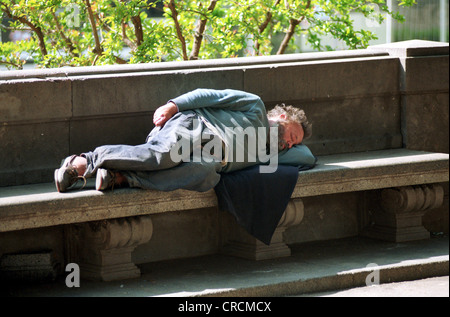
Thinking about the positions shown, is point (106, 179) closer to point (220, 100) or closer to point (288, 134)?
point (220, 100)

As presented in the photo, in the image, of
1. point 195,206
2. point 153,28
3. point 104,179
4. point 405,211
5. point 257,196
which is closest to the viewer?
point 104,179

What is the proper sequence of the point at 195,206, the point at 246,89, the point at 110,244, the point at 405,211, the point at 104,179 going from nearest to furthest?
the point at 104,179 → the point at 110,244 → the point at 195,206 → the point at 246,89 → the point at 405,211

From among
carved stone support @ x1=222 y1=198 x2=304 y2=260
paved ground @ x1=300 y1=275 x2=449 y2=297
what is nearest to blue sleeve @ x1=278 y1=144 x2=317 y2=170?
carved stone support @ x1=222 y1=198 x2=304 y2=260

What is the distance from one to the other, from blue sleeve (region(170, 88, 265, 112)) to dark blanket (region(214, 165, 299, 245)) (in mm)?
431

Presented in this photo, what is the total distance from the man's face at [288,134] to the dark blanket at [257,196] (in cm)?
18

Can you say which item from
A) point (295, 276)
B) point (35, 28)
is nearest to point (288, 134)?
point (295, 276)

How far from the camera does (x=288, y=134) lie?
19.5 ft

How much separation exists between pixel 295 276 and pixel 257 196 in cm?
57

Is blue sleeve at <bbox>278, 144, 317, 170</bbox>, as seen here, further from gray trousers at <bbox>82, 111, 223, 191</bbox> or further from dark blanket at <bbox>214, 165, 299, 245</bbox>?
gray trousers at <bbox>82, 111, 223, 191</bbox>

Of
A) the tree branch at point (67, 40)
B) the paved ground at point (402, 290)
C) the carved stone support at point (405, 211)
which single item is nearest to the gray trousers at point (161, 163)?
the paved ground at point (402, 290)

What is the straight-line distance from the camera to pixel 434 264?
233 inches

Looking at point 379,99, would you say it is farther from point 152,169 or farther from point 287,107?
point 152,169

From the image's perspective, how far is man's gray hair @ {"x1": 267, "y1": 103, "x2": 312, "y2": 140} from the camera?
19.7ft
